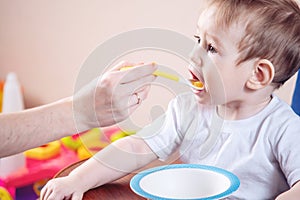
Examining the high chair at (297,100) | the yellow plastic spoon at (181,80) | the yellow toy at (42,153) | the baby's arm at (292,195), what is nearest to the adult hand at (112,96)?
the yellow plastic spoon at (181,80)

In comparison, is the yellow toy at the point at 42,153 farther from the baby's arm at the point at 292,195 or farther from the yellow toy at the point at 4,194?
the baby's arm at the point at 292,195

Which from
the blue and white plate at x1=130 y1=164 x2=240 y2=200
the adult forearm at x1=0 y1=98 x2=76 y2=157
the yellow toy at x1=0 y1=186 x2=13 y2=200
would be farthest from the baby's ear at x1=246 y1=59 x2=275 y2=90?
the yellow toy at x1=0 y1=186 x2=13 y2=200

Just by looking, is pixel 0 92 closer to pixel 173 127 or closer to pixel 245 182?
pixel 173 127

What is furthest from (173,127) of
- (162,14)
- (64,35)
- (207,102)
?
(64,35)

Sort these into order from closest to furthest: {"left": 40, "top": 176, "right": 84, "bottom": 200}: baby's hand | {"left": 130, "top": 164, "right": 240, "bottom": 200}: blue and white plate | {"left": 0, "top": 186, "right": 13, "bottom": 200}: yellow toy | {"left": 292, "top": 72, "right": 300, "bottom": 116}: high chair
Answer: {"left": 130, "top": 164, "right": 240, "bottom": 200}: blue and white plate, {"left": 40, "top": 176, "right": 84, "bottom": 200}: baby's hand, {"left": 292, "top": 72, "right": 300, "bottom": 116}: high chair, {"left": 0, "top": 186, "right": 13, "bottom": 200}: yellow toy

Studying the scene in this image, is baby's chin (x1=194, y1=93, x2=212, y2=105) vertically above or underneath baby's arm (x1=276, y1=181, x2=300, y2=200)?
above

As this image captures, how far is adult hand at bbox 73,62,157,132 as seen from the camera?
0.79m

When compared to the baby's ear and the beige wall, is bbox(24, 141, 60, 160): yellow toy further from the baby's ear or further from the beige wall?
the baby's ear

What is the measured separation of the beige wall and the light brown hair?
0.74m

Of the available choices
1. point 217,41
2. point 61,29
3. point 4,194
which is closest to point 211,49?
point 217,41

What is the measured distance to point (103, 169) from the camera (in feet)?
3.04

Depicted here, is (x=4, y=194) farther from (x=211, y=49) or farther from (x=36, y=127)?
(x=211, y=49)

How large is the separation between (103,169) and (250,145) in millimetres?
252

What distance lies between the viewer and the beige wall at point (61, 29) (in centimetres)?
173
